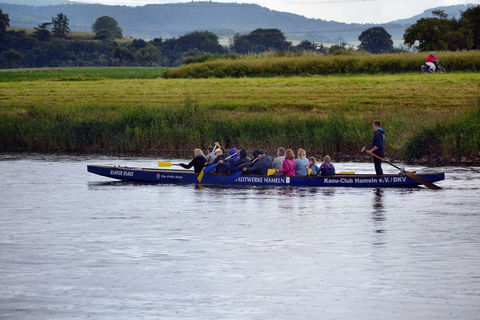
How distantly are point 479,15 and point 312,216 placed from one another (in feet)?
203

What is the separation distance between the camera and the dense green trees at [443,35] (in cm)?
7588

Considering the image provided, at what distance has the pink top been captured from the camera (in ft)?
87.6

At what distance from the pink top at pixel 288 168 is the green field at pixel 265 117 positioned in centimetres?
884

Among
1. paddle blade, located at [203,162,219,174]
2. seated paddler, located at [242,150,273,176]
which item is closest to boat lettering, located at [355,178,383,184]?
seated paddler, located at [242,150,273,176]

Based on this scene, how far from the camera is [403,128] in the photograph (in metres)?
37.2

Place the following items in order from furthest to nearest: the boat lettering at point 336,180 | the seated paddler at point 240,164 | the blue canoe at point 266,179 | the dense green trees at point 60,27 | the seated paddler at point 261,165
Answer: the dense green trees at point 60,27, the seated paddler at point 240,164, the seated paddler at point 261,165, the blue canoe at point 266,179, the boat lettering at point 336,180

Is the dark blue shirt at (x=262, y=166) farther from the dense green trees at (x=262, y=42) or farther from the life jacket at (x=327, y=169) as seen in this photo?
the dense green trees at (x=262, y=42)

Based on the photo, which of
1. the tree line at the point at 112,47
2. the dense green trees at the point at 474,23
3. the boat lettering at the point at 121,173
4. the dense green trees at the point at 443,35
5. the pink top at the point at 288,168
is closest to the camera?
the pink top at the point at 288,168

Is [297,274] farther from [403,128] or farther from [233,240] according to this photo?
[403,128]

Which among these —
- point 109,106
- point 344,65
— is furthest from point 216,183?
point 344,65

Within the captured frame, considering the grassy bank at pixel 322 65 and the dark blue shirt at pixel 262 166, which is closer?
the dark blue shirt at pixel 262 166

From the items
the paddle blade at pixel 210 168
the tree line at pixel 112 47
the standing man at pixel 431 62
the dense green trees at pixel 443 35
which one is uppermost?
the tree line at pixel 112 47

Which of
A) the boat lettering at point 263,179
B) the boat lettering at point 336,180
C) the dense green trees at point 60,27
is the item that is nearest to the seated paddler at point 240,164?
the boat lettering at point 263,179

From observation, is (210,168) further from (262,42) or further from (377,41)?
(262,42)
